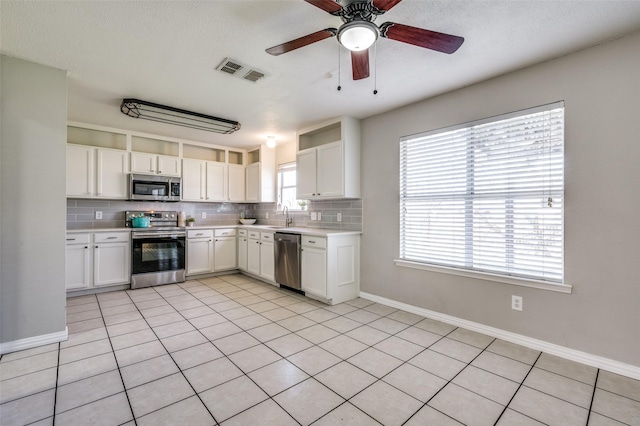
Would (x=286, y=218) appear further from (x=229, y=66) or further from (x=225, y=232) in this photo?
(x=229, y=66)

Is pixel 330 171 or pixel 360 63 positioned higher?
pixel 360 63

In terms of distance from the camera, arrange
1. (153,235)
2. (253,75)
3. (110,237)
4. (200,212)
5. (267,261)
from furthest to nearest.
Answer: (200,212)
(267,261)
(153,235)
(110,237)
(253,75)

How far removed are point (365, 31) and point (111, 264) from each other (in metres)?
4.55

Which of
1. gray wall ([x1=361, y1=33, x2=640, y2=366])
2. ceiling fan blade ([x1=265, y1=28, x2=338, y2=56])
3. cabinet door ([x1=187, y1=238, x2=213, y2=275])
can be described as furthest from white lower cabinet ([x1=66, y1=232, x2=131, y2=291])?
gray wall ([x1=361, y1=33, x2=640, y2=366])

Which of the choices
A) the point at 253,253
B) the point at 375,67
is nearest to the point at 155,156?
the point at 253,253

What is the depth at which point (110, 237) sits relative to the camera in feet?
13.9

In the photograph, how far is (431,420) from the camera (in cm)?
168

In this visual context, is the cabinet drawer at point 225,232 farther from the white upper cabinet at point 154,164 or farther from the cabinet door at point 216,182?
the white upper cabinet at point 154,164

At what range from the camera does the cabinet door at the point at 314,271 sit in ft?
12.1

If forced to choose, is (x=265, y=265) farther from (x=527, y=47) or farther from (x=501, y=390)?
(x=527, y=47)

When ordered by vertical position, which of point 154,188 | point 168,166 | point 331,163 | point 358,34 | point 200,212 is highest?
point 358,34

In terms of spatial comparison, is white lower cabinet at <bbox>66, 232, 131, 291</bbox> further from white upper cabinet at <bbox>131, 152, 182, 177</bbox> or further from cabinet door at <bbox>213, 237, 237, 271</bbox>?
cabinet door at <bbox>213, 237, 237, 271</bbox>

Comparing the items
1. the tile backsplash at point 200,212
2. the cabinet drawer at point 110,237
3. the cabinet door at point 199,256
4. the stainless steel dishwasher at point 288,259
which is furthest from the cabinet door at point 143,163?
the stainless steel dishwasher at point 288,259

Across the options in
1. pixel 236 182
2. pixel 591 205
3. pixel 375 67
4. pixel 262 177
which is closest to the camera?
pixel 591 205
